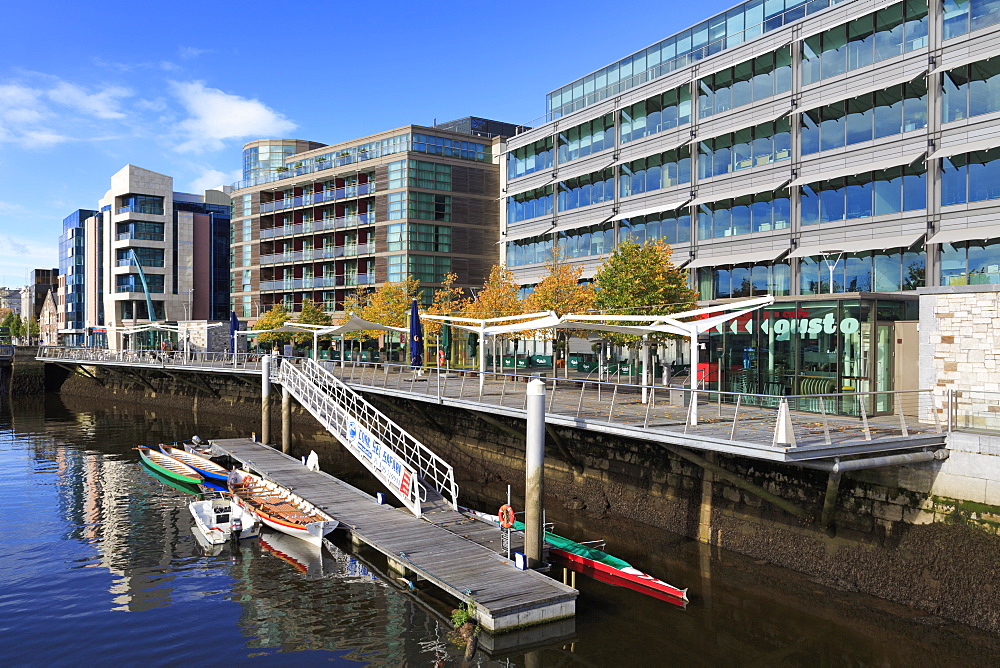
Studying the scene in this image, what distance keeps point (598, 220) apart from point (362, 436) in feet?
86.6

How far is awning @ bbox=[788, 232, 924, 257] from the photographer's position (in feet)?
108

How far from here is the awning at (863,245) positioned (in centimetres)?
3284

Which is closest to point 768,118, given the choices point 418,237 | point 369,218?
point 418,237

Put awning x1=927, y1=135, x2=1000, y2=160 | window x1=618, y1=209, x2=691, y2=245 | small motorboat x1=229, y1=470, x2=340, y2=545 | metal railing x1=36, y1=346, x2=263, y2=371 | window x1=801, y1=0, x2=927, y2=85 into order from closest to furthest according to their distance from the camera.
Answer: small motorboat x1=229, y1=470, x2=340, y2=545 < awning x1=927, y1=135, x2=1000, y2=160 < window x1=801, y1=0, x2=927, y2=85 < window x1=618, y1=209, x2=691, y2=245 < metal railing x1=36, y1=346, x2=263, y2=371

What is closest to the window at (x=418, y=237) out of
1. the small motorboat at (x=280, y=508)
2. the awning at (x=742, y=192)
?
the awning at (x=742, y=192)

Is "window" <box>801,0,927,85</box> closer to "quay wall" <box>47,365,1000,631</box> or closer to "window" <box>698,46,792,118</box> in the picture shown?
"window" <box>698,46,792,118</box>

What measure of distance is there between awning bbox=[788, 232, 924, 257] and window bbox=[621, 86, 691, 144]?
11205mm

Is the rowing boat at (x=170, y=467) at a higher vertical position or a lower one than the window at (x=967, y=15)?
lower

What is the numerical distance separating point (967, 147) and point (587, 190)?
78.1 feet

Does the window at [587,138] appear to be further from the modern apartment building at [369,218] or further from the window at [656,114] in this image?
the modern apartment building at [369,218]

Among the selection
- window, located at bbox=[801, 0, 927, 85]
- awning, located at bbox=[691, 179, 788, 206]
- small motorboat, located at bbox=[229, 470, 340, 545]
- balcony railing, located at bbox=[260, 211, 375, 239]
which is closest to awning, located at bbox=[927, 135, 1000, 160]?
window, located at bbox=[801, 0, 927, 85]

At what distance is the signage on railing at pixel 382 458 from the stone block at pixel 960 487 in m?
14.2

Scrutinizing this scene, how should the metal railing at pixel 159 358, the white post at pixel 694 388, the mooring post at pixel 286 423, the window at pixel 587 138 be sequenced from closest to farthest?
the white post at pixel 694 388
the mooring post at pixel 286 423
the window at pixel 587 138
the metal railing at pixel 159 358

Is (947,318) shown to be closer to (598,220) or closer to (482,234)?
(598,220)
